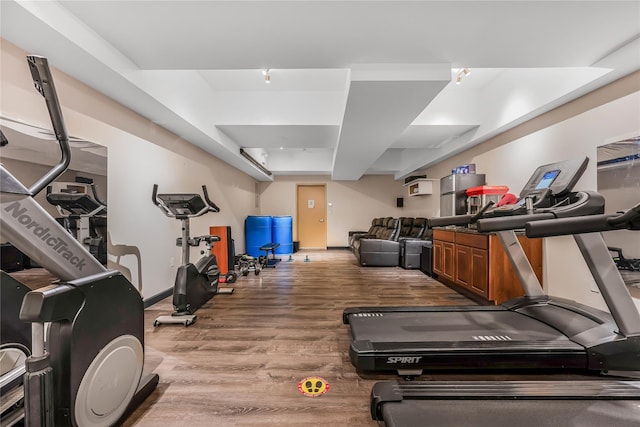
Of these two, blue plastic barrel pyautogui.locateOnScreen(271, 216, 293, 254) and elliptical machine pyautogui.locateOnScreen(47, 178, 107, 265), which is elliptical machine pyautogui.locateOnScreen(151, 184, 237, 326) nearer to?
elliptical machine pyautogui.locateOnScreen(47, 178, 107, 265)

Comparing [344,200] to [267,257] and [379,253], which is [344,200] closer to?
[379,253]

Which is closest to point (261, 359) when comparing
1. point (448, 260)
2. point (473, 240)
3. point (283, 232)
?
point (473, 240)

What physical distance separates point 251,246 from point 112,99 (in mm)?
4272

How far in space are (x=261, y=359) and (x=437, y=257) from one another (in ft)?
11.0

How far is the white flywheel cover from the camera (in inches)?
44.0

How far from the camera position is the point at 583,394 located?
1.33 metres

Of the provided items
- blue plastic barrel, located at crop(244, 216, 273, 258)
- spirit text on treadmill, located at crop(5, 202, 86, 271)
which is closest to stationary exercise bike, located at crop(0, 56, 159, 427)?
spirit text on treadmill, located at crop(5, 202, 86, 271)

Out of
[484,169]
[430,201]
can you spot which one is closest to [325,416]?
[484,169]

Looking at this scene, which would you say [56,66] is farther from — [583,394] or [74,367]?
[583,394]

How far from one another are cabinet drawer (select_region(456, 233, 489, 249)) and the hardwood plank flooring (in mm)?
738

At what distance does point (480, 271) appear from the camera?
302 cm

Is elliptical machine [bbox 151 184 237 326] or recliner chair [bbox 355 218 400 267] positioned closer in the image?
elliptical machine [bbox 151 184 237 326]

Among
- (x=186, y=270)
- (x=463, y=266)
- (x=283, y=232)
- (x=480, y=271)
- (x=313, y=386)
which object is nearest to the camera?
(x=313, y=386)

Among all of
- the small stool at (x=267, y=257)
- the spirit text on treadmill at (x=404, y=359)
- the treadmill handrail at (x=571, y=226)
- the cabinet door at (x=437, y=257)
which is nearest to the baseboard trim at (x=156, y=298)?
the small stool at (x=267, y=257)
